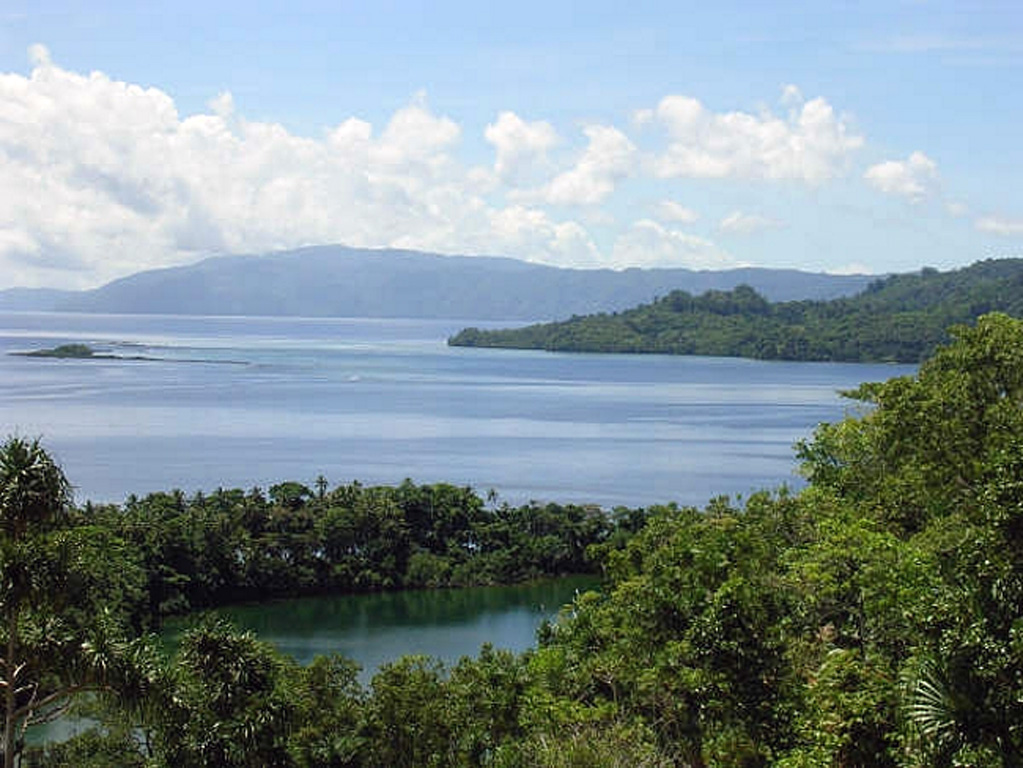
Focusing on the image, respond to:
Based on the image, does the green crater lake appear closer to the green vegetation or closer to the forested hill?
the forested hill

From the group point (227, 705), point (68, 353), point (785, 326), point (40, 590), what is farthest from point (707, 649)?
point (785, 326)

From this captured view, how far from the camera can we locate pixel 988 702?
8680 mm

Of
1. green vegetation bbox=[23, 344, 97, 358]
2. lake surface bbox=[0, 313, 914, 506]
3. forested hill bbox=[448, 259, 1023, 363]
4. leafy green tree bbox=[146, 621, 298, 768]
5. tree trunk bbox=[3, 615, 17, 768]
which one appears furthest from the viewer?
forested hill bbox=[448, 259, 1023, 363]

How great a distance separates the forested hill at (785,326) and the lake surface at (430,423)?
42.1 ft

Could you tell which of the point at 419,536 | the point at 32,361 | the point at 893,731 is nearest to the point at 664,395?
the point at 419,536

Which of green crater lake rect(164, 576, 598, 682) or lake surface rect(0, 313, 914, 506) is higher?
lake surface rect(0, 313, 914, 506)

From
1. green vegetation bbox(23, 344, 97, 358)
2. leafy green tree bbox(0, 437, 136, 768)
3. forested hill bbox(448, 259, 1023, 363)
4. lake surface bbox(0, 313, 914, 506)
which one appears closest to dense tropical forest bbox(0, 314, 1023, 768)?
leafy green tree bbox(0, 437, 136, 768)

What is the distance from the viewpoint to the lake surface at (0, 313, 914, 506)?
61.7 metres

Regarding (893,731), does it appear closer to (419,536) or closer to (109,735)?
(109,735)

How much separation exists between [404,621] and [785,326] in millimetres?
144420

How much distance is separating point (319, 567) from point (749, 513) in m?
25.5

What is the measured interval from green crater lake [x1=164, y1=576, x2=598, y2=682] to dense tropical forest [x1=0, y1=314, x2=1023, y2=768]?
11767 millimetres

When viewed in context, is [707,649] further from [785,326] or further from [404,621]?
[785,326]

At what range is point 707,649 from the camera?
12.3 m
